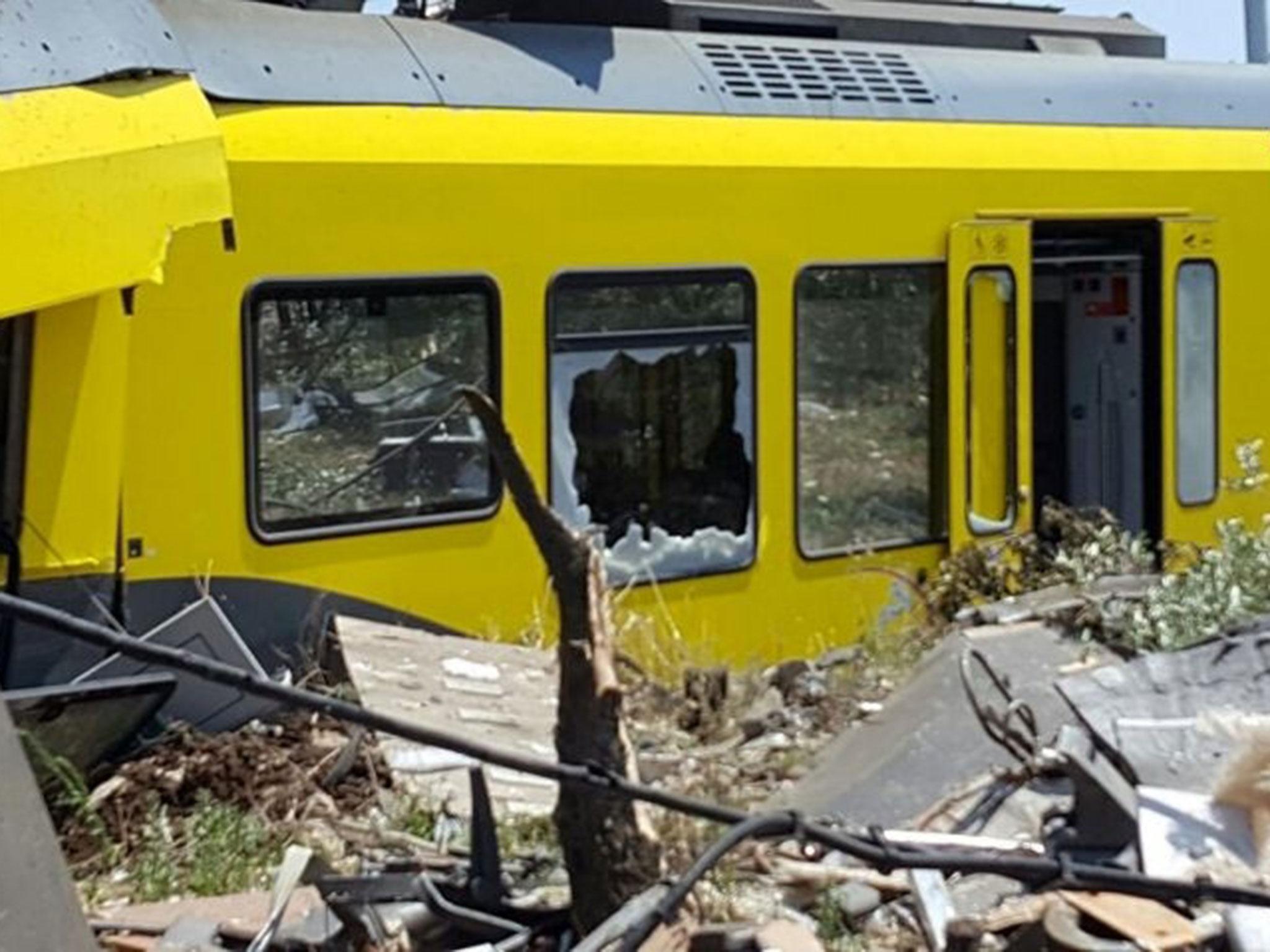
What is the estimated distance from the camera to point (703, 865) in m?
3.50

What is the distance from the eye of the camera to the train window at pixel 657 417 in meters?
7.80

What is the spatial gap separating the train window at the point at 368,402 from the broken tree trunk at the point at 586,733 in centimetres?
258

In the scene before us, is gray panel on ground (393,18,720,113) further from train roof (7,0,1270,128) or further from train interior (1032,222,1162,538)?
train interior (1032,222,1162,538)

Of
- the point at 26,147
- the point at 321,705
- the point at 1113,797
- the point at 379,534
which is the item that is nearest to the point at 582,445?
the point at 379,534

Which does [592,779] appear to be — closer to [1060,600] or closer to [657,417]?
[1060,600]

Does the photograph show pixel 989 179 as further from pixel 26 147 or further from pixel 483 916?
pixel 483 916

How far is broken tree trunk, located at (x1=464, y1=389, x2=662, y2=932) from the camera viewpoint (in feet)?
14.4

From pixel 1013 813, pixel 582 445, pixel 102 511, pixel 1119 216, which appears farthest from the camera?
pixel 1119 216

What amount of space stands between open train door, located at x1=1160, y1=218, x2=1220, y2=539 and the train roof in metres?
0.61

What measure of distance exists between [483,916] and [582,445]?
12.1 ft

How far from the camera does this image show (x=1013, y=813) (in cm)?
534

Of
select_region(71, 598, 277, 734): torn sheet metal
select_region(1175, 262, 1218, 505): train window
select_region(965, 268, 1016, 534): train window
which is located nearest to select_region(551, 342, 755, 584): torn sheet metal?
select_region(965, 268, 1016, 534): train window

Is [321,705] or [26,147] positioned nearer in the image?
[321,705]

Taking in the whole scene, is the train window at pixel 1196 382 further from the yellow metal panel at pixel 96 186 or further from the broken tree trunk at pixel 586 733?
the broken tree trunk at pixel 586 733
